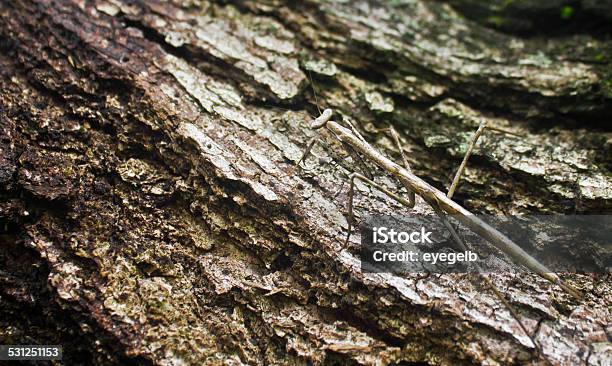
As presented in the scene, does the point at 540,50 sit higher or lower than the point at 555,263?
higher

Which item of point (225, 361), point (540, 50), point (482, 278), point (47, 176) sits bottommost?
point (225, 361)

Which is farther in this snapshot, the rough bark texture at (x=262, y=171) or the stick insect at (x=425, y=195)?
the stick insect at (x=425, y=195)

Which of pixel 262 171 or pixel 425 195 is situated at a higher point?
pixel 262 171

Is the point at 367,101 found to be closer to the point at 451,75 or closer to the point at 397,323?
the point at 451,75

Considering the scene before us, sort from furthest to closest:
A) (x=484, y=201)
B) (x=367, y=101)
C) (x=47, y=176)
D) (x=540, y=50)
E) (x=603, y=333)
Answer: (x=540, y=50), (x=367, y=101), (x=484, y=201), (x=47, y=176), (x=603, y=333)

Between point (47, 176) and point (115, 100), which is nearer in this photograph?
point (47, 176)

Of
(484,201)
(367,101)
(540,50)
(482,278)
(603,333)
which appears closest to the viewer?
(603,333)

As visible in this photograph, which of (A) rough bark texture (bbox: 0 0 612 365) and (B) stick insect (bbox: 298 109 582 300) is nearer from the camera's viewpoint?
(A) rough bark texture (bbox: 0 0 612 365)

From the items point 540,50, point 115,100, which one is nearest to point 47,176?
point 115,100
